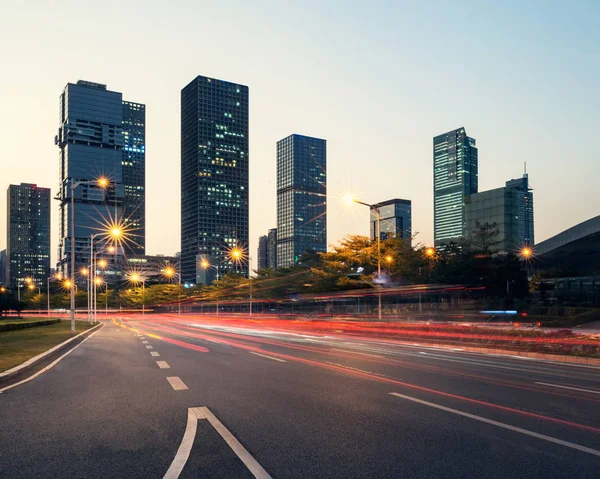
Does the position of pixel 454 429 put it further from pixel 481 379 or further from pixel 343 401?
pixel 481 379

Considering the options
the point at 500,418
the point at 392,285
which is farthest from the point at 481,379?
the point at 392,285

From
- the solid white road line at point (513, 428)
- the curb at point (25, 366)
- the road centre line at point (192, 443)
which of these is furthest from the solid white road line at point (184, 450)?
the curb at point (25, 366)

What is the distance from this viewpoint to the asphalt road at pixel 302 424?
5.63m

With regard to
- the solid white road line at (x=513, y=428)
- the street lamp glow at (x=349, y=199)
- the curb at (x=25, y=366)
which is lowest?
the curb at (x=25, y=366)

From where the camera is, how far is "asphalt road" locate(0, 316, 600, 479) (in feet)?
18.5

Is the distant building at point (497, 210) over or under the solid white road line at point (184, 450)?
over

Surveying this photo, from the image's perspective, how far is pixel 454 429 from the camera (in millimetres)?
7309

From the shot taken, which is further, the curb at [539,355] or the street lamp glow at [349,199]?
the street lamp glow at [349,199]

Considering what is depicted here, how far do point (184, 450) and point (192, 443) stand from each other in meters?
0.33

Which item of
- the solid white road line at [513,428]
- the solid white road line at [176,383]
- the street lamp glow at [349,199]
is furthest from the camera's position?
the street lamp glow at [349,199]

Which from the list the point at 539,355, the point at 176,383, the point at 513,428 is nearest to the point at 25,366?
the point at 176,383

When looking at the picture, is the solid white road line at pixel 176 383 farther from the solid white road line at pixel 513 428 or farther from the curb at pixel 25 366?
the solid white road line at pixel 513 428

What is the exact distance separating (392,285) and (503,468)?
211 ft

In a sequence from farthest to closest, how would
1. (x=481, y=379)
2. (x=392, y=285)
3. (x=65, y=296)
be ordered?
(x=65, y=296) → (x=392, y=285) → (x=481, y=379)
